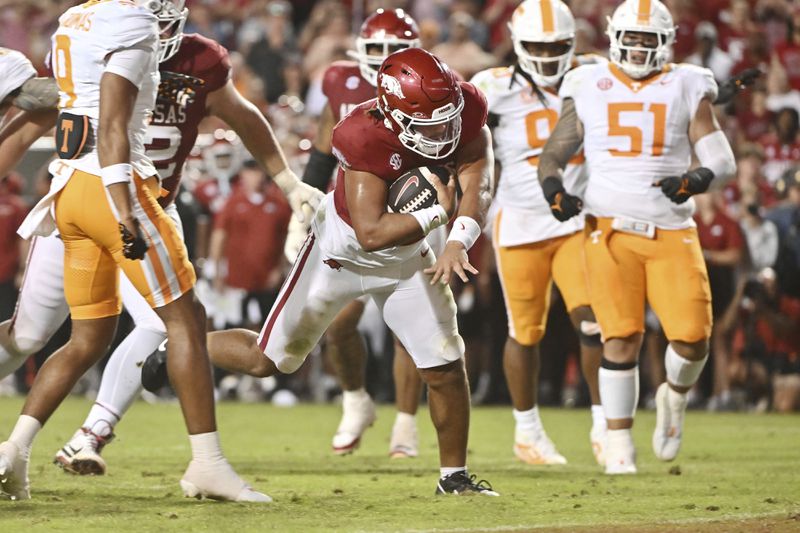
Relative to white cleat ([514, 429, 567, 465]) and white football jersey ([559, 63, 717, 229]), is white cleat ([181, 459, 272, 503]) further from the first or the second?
white football jersey ([559, 63, 717, 229])

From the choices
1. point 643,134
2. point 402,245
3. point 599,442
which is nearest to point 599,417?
point 599,442

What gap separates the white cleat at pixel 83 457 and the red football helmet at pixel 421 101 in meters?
2.17

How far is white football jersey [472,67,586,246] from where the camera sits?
7574mm

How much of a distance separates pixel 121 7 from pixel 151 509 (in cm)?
183

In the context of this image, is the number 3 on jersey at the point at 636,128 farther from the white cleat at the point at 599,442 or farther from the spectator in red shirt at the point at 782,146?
the spectator in red shirt at the point at 782,146

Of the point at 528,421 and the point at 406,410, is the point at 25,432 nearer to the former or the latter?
the point at 406,410

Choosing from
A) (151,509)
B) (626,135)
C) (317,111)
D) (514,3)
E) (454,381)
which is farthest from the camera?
(514,3)

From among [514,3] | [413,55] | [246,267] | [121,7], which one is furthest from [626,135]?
[514,3]

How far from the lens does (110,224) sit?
510 cm

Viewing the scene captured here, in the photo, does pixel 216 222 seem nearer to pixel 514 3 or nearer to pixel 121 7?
pixel 514 3

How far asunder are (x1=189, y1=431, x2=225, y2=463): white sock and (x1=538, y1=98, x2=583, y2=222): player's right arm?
218 cm

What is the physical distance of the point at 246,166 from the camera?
39.5 feet

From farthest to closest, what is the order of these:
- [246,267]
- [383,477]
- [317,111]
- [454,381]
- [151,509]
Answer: [317,111] → [246,267] → [383,477] → [454,381] → [151,509]

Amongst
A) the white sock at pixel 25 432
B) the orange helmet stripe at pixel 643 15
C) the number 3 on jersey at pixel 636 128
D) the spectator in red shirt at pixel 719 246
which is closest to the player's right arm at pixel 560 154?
the number 3 on jersey at pixel 636 128
